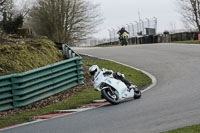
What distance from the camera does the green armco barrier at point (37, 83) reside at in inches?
452

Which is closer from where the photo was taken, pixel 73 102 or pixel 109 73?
pixel 109 73

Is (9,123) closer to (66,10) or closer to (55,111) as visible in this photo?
(55,111)

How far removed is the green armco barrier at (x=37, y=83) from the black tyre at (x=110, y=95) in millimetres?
2778

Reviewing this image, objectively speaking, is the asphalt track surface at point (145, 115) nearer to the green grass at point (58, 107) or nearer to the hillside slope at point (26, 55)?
the green grass at point (58, 107)

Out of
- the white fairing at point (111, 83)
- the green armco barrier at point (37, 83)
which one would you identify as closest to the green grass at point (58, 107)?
the green armco barrier at point (37, 83)

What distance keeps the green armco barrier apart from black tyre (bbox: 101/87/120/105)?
278 cm

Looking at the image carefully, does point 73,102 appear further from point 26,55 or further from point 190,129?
point 190,129

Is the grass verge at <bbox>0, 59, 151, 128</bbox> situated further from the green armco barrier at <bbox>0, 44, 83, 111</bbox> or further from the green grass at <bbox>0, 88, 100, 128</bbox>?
the green armco barrier at <bbox>0, 44, 83, 111</bbox>

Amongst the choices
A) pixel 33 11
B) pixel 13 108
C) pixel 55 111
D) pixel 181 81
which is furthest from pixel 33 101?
pixel 33 11

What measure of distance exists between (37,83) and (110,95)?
10.3 feet

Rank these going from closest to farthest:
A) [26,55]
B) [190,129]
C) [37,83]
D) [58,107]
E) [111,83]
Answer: [190,129], [111,83], [58,107], [37,83], [26,55]

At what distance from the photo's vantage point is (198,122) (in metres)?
7.20

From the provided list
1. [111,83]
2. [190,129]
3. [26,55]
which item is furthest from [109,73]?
[26,55]

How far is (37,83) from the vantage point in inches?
491
